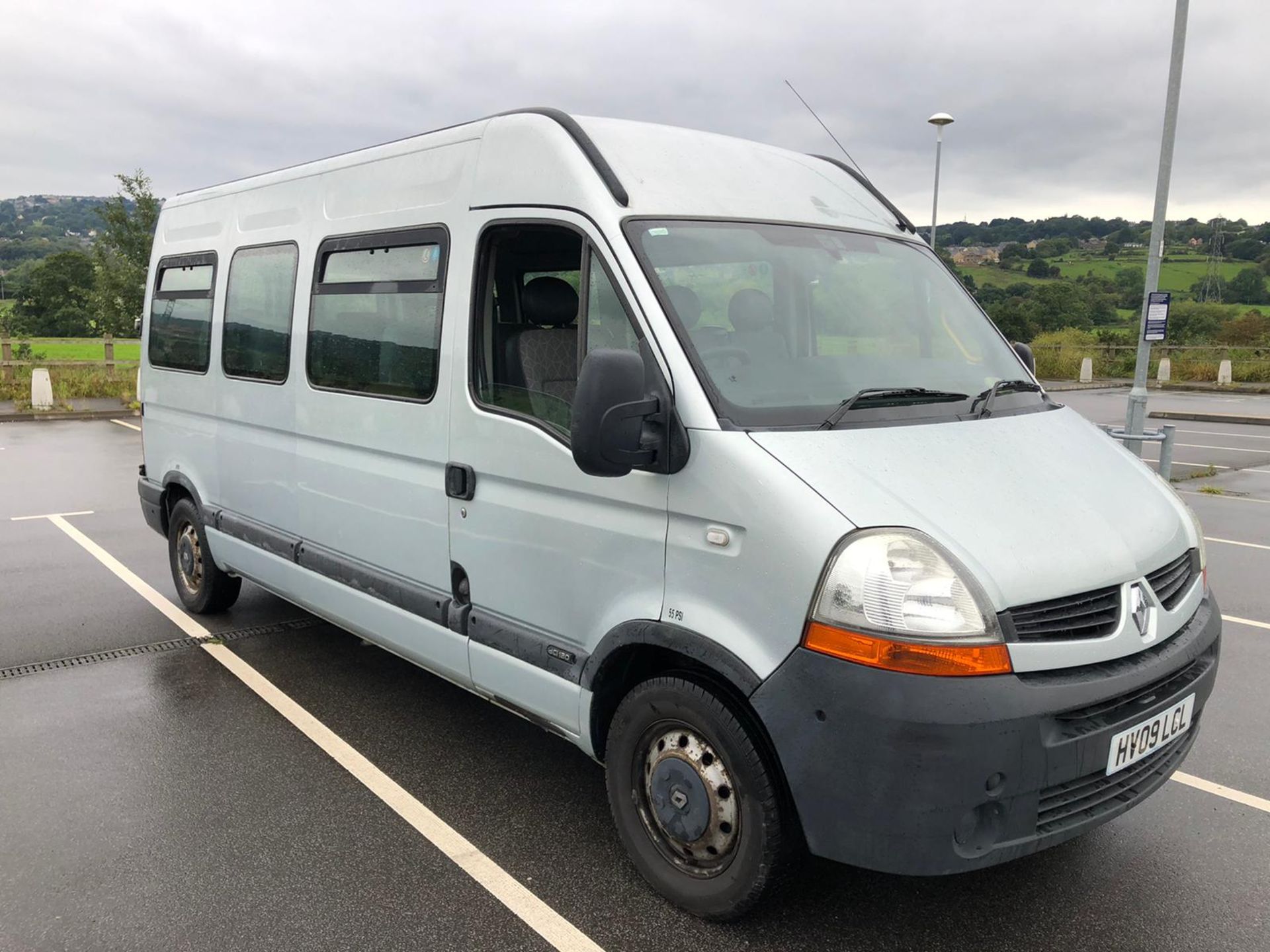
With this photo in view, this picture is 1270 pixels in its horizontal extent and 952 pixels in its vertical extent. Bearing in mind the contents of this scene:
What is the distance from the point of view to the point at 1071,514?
2.91 m

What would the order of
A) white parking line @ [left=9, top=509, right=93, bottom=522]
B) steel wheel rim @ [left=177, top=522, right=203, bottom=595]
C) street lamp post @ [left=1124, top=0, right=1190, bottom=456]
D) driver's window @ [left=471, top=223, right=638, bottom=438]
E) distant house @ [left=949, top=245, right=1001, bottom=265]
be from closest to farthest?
driver's window @ [left=471, top=223, right=638, bottom=438], steel wheel rim @ [left=177, top=522, right=203, bottom=595], distant house @ [left=949, top=245, right=1001, bottom=265], white parking line @ [left=9, top=509, right=93, bottom=522], street lamp post @ [left=1124, top=0, right=1190, bottom=456]

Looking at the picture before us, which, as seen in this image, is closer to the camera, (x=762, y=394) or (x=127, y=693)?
(x=762, y=394)

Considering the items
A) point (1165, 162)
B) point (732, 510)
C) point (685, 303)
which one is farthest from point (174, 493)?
point (1165, 162)

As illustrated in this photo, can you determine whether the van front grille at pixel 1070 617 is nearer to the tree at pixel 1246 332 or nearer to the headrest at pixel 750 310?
the headrest at pixel 750 310

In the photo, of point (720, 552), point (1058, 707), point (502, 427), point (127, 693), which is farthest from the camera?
point (127, 693)

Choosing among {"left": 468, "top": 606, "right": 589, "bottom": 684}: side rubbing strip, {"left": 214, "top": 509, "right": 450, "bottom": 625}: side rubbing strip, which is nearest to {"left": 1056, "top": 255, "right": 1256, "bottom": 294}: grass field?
{"left": 214, "top": 509, "right": 450, "bottom": 625}: side rubbing strip

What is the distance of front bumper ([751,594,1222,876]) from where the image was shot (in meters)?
2.50

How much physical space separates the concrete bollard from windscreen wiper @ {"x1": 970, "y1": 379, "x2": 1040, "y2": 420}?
19.7m

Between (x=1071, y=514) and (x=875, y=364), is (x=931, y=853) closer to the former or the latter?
(x=1071, y=514)

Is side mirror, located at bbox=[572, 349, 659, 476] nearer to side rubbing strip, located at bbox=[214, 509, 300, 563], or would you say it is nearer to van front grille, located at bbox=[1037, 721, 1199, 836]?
van front grille, located at bbox=[1037, 721, 1199, 836]

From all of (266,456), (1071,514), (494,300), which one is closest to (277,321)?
(266,456)

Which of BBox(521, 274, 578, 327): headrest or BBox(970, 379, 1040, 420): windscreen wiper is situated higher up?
BBox(521, 274, 578, 327): headrest

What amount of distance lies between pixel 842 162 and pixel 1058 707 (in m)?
2.78

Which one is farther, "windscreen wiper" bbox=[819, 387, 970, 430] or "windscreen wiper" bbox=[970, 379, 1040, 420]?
"windscreen wiper" bbox=[970, 379, 1040, 420]
